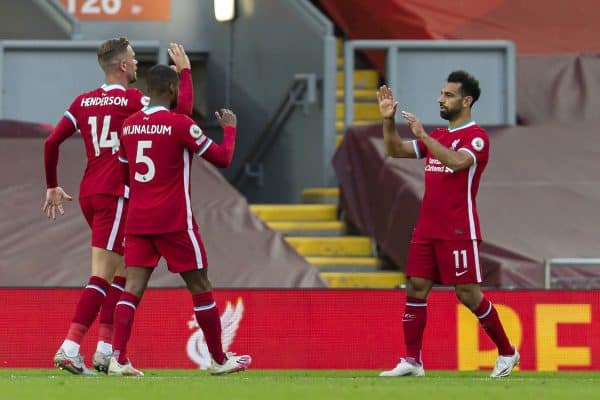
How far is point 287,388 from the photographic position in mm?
8078

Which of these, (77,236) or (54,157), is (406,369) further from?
(77,236)

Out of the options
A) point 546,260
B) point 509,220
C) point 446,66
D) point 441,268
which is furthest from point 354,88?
point 441,268

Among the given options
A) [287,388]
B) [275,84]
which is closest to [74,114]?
[287,388]

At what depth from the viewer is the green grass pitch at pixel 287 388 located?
299 inches

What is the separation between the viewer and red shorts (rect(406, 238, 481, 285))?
9570 millimetres

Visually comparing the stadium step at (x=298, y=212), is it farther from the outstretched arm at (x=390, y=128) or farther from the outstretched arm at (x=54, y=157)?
the outstretched arm at (x=54, y=157)

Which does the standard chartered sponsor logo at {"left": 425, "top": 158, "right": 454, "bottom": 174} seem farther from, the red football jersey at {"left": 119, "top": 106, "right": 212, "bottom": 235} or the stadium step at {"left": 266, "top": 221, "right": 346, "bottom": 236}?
the stadium step at {"left": 266, "top": 221, "right": 346, "bottom": 236}

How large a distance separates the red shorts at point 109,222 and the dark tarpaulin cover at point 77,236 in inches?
136

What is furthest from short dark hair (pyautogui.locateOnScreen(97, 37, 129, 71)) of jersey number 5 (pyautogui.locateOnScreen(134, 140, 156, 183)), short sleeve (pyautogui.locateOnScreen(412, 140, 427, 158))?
short sleeve (pyautogui.locateOnScreen(412, 140, 427, 158))

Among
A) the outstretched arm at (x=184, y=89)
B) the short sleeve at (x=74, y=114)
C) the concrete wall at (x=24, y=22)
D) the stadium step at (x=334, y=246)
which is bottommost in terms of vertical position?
the stadium step at (x=334, y=246)

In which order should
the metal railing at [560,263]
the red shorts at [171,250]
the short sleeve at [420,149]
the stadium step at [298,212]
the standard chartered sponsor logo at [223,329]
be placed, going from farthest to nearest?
the stadium step at [298,212]
the metal railing at [560,263]
the standard chartered sponsor logo at [223,329]
the short sleeve at [420,149]
the red shorts at [171,250]

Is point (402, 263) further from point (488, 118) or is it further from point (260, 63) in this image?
point (260, 63)

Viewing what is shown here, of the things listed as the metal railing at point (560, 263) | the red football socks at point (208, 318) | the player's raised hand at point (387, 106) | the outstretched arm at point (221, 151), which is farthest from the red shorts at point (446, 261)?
the metal railing at point (560, 263)

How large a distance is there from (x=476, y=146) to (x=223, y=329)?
2.92m
